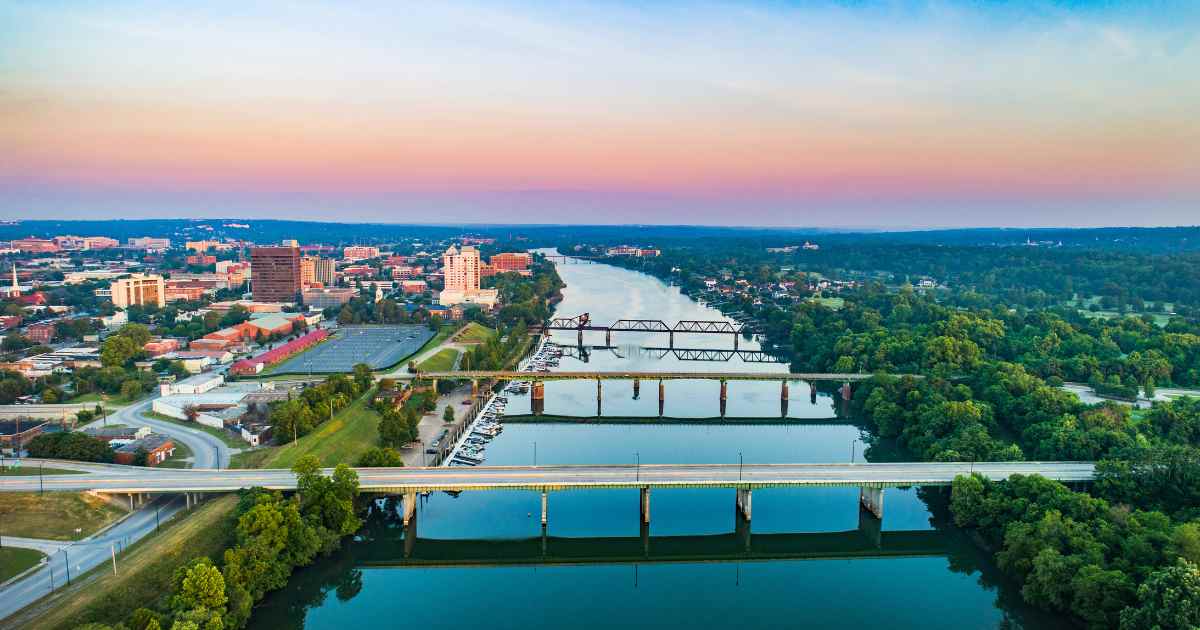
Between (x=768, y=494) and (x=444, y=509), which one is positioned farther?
(x=768, y=494)

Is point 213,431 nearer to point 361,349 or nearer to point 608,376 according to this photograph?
point 608,376

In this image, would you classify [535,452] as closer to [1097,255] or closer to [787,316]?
[787,316]

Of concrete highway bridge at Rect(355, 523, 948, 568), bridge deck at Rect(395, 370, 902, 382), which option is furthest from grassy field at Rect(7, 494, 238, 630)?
bridge deck at Rect(395, 370, 902, 382)

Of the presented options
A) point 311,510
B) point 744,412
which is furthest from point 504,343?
point 311,510

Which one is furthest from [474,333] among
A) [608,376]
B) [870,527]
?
[870,527]

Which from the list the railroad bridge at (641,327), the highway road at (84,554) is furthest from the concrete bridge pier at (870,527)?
the railroad bridge at (641,327)

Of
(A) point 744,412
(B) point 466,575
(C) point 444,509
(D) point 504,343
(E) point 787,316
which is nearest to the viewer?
(B) point 466,575

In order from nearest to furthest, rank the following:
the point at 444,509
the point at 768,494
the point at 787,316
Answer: the point at 444,509
the point at 768,494
the point at 787,316
